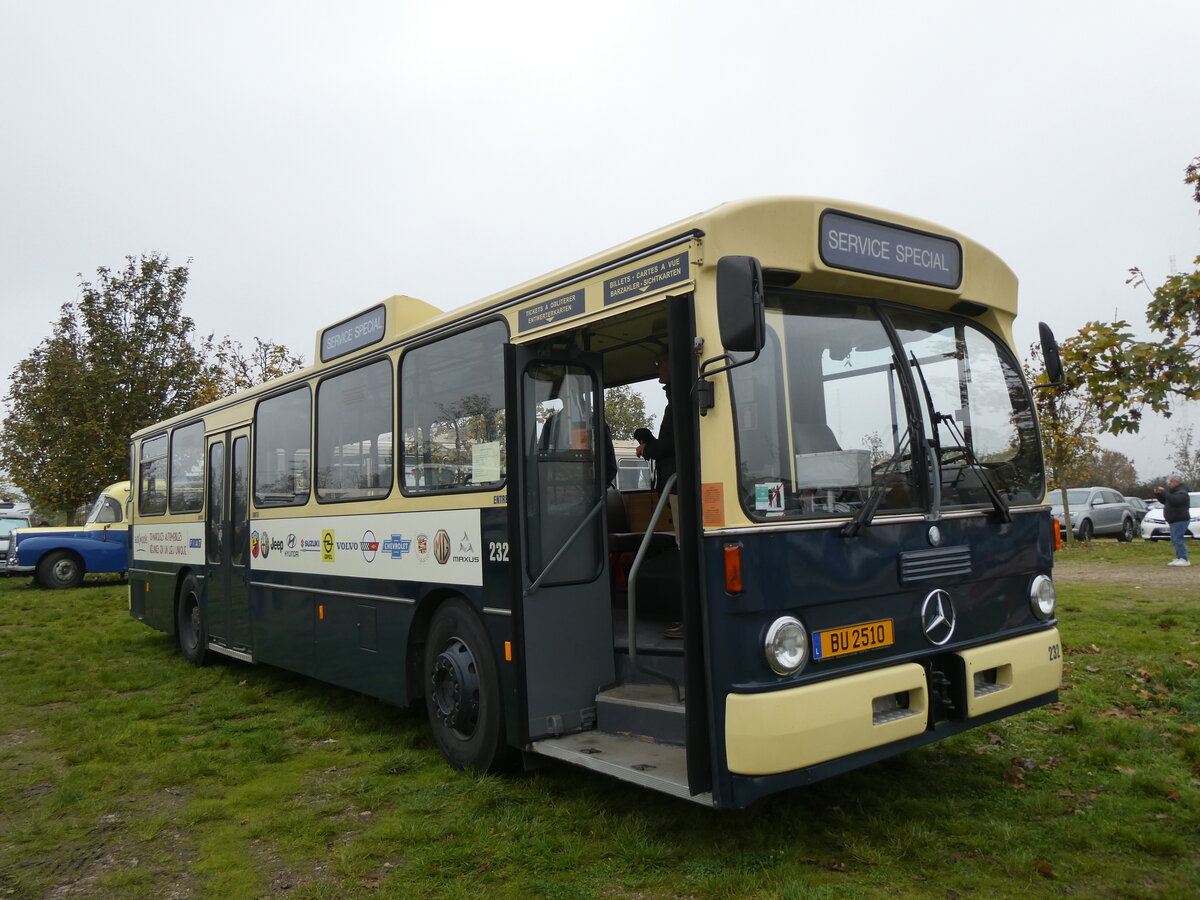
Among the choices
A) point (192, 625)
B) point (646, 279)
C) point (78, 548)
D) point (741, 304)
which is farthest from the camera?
point (78, 548)

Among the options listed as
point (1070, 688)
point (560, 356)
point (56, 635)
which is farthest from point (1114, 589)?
point (56, 635)

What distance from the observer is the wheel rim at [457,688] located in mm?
5543

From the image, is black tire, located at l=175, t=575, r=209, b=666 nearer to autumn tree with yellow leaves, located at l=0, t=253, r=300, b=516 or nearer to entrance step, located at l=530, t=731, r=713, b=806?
entrance step, located at l=530, t=731, r=713, b=806

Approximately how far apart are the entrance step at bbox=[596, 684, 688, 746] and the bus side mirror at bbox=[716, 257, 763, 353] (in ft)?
6.27

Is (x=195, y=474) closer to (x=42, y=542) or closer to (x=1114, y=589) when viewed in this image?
(x=1114, y=589)

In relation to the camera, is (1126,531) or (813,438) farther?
(1126,531)

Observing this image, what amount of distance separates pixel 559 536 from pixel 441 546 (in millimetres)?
945

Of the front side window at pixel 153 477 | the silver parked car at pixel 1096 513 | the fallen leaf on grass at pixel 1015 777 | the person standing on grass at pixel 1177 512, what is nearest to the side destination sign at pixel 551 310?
the fallen leaf on grass at pixel 1015 777

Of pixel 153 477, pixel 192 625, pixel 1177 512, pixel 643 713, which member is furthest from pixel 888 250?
pixel 1177 512

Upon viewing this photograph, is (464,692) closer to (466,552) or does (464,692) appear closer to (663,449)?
(466,552)

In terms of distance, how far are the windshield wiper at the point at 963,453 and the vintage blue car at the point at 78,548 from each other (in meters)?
20.1

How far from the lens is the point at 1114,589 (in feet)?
39.7

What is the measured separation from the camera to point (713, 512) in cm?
394

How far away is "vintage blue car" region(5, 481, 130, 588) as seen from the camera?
21.2m
